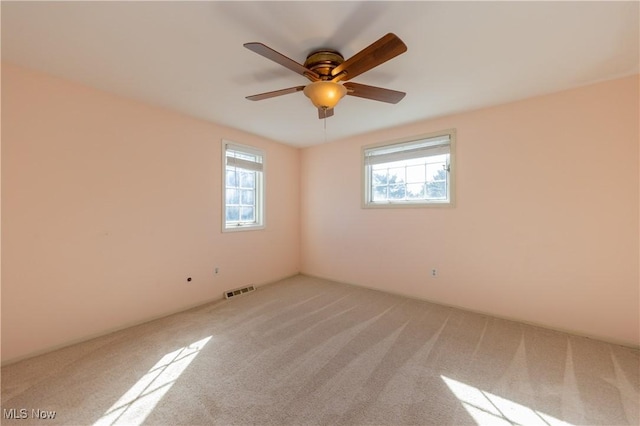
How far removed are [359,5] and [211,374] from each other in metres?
2.66

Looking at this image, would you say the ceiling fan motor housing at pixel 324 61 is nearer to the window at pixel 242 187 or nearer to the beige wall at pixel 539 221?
the beige wall at pixel 539 221

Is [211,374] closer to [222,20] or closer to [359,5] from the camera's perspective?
[222,20]

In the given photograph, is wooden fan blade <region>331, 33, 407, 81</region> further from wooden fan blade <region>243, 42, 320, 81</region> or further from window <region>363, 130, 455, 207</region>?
window <region>363, 130, 455, 207</region>

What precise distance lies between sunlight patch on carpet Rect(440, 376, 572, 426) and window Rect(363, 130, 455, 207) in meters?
2.07

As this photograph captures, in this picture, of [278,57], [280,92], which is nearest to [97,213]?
[280,92]

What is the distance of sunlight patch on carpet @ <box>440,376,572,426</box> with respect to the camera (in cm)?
141

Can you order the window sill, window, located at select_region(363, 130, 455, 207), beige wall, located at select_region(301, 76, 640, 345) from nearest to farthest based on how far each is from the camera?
beige wall, located at select_region(301, 76, 640, 345)
window, located at select_region(363, 130, 455, 207)
the window sill

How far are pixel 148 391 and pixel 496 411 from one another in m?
2.26

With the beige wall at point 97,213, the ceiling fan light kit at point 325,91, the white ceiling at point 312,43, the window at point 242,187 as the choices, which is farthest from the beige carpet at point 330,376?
the white ceiling at point 312,43

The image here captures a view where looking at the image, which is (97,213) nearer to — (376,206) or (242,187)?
(242,187)

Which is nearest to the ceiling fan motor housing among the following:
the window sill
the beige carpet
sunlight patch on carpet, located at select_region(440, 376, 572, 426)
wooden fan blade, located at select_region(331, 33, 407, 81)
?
wooden fan blade, located at select_region(331, 33, 407, 81)

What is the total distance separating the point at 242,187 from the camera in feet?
12.5

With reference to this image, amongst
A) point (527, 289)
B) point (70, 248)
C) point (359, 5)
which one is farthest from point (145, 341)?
point (527, 289)

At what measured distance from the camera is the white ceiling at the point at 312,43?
1.44 m
